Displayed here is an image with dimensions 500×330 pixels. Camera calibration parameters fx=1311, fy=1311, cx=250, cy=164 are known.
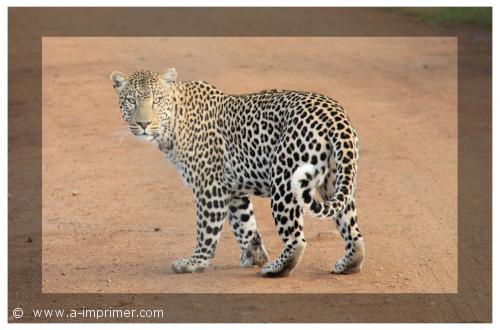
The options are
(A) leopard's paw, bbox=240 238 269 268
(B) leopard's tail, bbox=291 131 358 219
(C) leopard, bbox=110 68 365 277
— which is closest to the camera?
(B) leopard's tail, bbox=291 131 358 219

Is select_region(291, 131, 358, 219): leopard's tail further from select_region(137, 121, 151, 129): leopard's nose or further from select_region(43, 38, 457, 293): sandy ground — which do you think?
select_region(137, 121, 151, 129): leopard's nose

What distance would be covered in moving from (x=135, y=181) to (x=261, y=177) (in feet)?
A: 14.6

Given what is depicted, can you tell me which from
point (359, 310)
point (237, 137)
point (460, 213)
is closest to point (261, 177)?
point (237, 137)

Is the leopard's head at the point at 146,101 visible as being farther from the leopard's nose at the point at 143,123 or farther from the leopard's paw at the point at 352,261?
the leopard's paw at the point at 352,261

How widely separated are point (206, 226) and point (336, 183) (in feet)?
4.53

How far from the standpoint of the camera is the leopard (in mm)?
10508

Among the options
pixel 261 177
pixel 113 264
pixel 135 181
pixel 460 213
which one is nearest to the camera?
pixel 261 177

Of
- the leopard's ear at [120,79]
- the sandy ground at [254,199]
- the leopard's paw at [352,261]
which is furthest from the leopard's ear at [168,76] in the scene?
the leopard's paw at [352,261]

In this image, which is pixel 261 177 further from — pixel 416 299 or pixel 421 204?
pixel 421 204

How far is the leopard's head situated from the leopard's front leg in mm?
693

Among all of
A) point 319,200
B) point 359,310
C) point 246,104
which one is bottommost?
point 359,310

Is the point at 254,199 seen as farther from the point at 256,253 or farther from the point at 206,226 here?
the point at 206,226

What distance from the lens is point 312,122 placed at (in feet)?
34.7

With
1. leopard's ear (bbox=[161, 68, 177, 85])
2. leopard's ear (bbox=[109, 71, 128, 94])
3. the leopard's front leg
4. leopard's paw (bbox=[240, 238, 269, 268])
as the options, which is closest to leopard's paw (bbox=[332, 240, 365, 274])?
leopard's paw (bbox=[240, 238, 269, 268])
